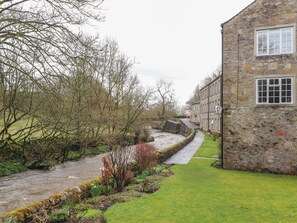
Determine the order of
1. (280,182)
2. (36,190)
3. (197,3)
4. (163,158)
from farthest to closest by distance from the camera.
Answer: (163,158) → (197,3) → (280,182) → (36,190)

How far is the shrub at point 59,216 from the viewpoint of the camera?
23.8ft

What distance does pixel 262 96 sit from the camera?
15828 mm

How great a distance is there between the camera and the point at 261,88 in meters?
15.9

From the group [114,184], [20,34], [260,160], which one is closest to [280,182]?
[260,160]

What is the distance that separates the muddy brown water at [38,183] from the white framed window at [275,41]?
11954 mm

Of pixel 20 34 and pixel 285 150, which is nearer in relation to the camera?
pixel 20 34

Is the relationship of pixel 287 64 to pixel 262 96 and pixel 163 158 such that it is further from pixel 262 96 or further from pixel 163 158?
pixel 163 158

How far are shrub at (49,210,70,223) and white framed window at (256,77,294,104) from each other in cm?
1266

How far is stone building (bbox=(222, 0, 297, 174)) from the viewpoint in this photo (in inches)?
597

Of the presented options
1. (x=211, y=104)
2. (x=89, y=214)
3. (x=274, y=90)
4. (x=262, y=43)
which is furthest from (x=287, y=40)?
(x=211, y=104)

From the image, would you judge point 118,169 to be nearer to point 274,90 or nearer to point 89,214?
point 89,214

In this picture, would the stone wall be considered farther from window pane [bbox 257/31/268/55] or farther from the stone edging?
the stone edging

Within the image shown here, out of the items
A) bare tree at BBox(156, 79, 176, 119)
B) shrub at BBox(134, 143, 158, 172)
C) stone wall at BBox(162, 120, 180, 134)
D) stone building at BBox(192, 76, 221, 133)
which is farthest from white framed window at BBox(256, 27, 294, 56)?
bare tree at BBox(156, 79, 176, 119)

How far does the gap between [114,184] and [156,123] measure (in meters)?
48.4
